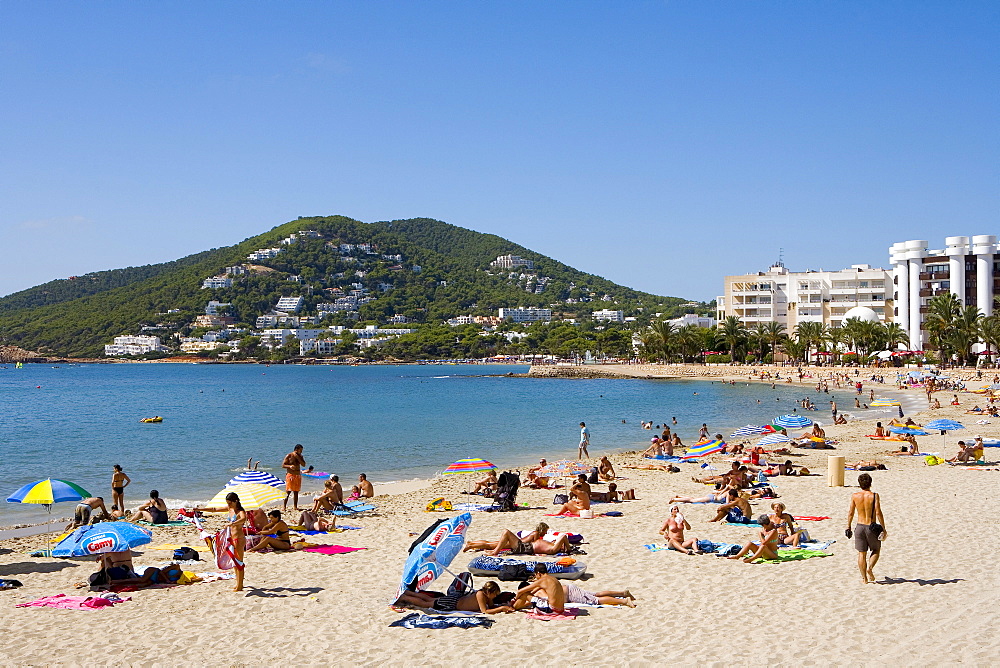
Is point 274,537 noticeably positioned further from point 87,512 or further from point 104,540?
point 87,512

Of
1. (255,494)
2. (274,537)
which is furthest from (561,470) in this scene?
(274,537)

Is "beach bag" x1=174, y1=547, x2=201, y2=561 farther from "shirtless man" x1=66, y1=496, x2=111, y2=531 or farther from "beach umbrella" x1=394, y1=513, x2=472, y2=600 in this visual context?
"beach umbrella" x1=394, y1=513, x2=472, y2=600

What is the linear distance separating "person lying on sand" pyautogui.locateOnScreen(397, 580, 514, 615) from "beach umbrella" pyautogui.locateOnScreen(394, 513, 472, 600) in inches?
3.6

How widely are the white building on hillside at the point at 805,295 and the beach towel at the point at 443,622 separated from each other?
96870 millimetres

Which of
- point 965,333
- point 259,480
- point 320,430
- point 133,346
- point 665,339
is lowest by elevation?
point 320,430

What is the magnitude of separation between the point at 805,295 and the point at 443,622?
3998 inches

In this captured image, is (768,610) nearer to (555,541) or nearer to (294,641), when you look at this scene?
(555,541)

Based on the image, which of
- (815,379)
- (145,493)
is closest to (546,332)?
(815,379)

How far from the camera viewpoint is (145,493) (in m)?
19.4

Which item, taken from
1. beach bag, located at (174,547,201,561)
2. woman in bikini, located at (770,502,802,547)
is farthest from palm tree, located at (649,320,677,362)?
beach bag, located at (174,547,201,561)

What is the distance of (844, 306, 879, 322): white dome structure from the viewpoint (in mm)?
91688

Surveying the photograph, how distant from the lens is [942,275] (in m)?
84.4

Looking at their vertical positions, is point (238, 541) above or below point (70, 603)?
above

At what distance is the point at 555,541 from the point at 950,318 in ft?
229
